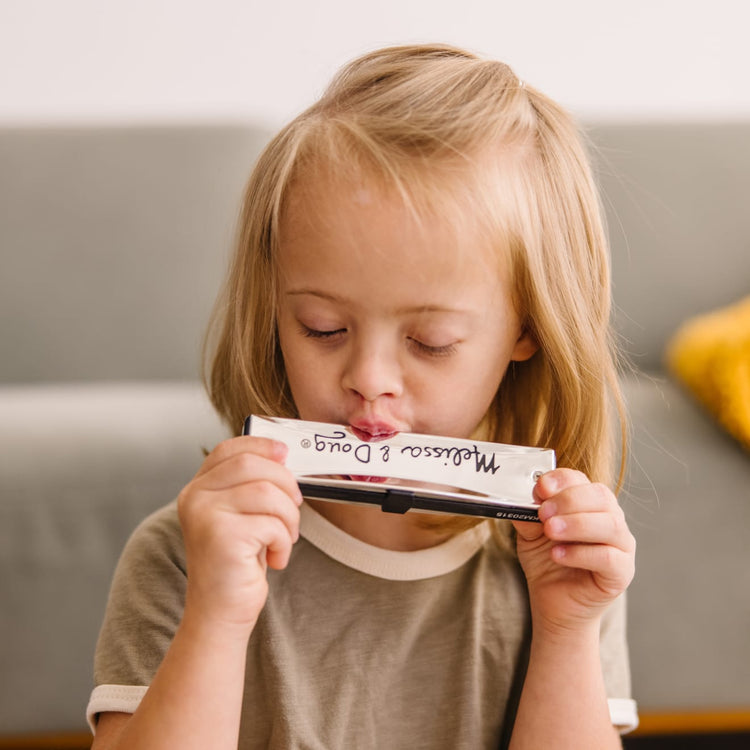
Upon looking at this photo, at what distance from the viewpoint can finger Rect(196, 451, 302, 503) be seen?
632mm

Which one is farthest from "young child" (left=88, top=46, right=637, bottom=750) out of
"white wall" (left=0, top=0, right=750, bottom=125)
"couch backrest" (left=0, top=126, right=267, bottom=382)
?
"white wall" (left=0, top=0, right=750, bottom=125)

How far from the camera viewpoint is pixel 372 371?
26.7 inches

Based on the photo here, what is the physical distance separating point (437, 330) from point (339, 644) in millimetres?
321

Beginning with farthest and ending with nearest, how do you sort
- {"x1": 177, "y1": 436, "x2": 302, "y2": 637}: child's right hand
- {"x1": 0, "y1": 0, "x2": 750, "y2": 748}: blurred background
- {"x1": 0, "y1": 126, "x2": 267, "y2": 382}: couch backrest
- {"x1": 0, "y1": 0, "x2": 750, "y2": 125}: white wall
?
{"x1": 0, "y1": 0, "x2": 750, "y2": 125}: white wall
{"x1": 0, "y1": 126, "x2": 267, "y2": 382}: couch backrest
{"x1": 0, "y1": 0, "x2": 750, "y2": 748}: blurred background
{"x1": 177, "y1": 436, "x2": 302, "y2": 637}: child's right hand

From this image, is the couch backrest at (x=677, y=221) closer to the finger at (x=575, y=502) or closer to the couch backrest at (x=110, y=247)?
the couch backrest at (x=110, y=247)

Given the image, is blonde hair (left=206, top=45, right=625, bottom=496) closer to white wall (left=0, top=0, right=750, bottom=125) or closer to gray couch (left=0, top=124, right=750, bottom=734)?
gray couch (left=0, top=124, right=750, bottom=734)

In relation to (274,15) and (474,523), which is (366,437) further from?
(274,15)

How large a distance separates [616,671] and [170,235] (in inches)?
Result: 43.9

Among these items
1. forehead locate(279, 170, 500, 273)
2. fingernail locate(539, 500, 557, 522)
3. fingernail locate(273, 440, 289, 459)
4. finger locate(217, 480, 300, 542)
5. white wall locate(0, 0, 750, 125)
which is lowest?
fingernail locate(539, 500, 557, 522)

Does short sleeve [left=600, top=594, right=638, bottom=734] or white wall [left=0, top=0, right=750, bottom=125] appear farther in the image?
white wall [left=0, top=0, right=750, bottom=125]

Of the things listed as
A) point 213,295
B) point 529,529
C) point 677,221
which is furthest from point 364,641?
point 677,221

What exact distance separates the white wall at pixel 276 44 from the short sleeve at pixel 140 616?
1.15 meters

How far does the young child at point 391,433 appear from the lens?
0.66 metres

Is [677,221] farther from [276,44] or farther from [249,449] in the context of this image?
[249,449]
